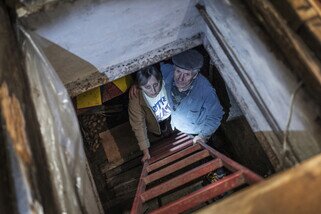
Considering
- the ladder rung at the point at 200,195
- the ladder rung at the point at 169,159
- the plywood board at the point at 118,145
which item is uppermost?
the plywood board at the point at 118,145

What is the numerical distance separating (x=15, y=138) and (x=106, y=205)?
436 cm

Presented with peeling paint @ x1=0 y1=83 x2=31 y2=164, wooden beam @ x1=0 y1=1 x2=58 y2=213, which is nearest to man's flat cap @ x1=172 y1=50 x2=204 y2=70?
wooden beam @ x1=0 y1=1 x2=58 y2=213

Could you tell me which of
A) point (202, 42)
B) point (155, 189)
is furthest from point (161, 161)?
point (202, 42)

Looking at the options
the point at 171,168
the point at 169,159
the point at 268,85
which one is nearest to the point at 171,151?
the point at 169,159

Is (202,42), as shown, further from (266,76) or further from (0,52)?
(0,52)

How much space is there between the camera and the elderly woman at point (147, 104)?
404cm

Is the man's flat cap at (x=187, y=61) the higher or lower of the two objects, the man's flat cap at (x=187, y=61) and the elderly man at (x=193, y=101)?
the higher

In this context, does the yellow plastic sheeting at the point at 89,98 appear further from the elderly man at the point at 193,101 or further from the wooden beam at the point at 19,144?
the wooden beam at the point at 19,144

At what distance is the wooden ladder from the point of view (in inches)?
92.4

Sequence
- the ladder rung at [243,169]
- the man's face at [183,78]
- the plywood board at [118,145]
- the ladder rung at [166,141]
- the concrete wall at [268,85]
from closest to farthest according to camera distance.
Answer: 1. the concrete wall at [268,85]
2. the ladder rung at [243,169]
3. the man's face at [183,78]
4. the ladder rung at [166,141]
5. the plywood board at [118,145]

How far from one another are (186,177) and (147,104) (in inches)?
62.1

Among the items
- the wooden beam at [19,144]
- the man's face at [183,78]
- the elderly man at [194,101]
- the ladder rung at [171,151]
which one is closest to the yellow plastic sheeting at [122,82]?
the elderly man at [194,101]

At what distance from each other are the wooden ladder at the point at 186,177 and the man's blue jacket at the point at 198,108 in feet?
0.91

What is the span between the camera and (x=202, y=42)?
3.65 metres
